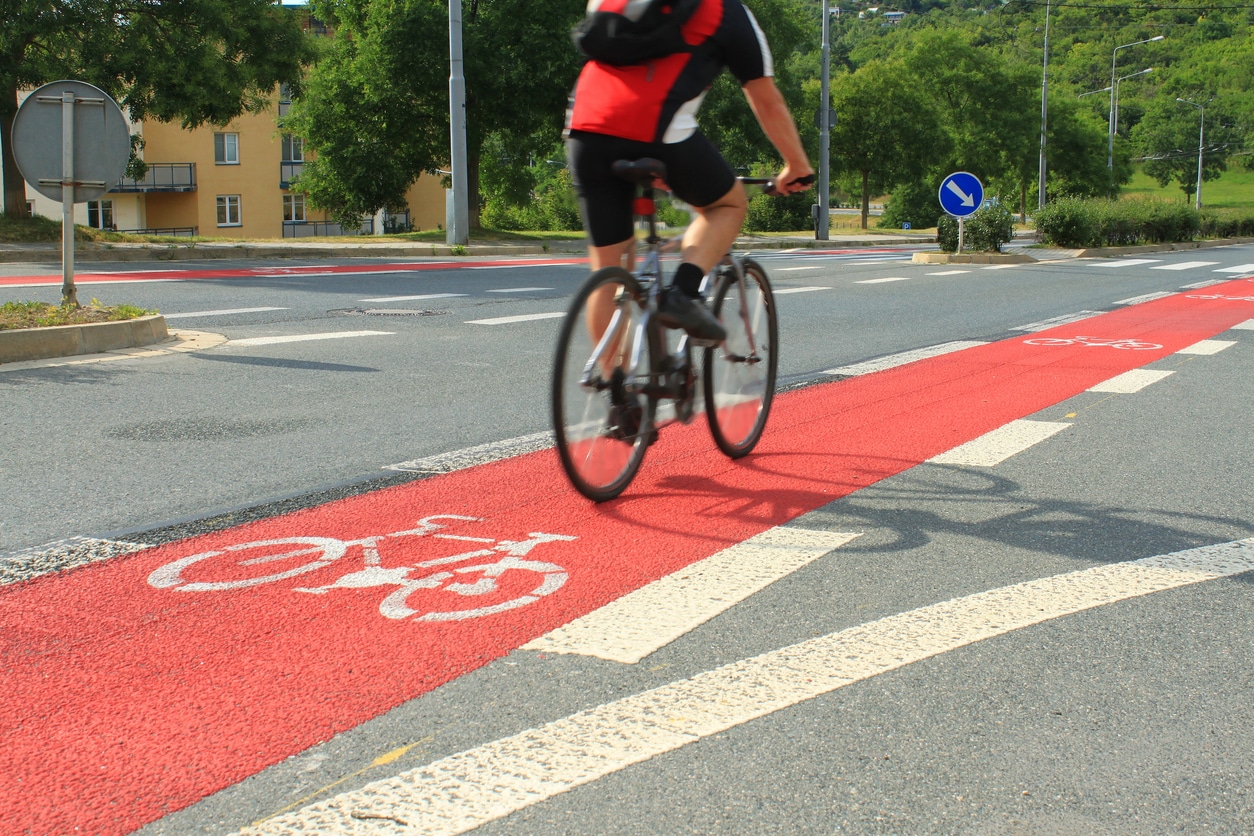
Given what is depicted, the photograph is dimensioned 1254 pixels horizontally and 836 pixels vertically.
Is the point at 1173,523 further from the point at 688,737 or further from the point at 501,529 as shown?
the point at 688,737

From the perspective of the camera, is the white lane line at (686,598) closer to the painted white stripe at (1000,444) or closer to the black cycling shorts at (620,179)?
the black cycling shorts at (620,179)

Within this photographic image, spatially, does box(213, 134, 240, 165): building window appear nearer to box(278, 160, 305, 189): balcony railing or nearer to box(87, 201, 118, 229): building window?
box(278, 160, 305, 189): balcony railing

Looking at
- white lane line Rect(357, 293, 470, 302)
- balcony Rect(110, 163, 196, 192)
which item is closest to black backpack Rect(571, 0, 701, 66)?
white lane line Rect(357, 293, 470, 302)

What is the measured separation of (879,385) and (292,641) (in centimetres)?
526

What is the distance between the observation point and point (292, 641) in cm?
313

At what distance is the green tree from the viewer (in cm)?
2228

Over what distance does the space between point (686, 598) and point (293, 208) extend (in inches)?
2819

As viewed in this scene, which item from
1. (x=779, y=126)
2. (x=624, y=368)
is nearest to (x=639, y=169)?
(x=624, y=368)

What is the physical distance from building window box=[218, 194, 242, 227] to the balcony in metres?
1.94

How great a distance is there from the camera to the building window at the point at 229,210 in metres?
66.9

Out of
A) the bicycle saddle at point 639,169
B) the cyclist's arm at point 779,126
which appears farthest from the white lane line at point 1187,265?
the bicycle saddle at point 639,169

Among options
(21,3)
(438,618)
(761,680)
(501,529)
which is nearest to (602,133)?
(501,529)

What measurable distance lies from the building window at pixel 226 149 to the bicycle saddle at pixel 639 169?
66.1 metres

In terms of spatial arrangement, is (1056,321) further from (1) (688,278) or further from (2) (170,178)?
(2) (170,178)
